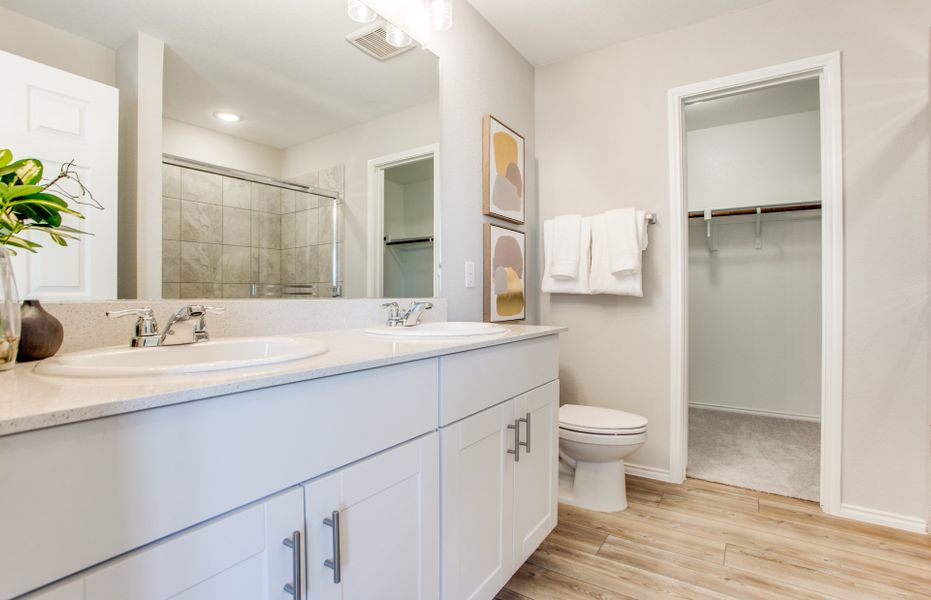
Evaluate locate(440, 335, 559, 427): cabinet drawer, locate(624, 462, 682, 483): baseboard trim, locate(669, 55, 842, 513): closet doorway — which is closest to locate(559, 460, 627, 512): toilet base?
locate(624, 462, 682, 483): baseboard trim

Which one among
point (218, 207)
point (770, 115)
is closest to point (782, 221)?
point (770, 115)

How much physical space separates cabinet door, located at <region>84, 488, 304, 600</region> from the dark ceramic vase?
492 mm

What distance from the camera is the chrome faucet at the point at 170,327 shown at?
3.05ft

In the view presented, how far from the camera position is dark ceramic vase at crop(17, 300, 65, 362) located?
80cm

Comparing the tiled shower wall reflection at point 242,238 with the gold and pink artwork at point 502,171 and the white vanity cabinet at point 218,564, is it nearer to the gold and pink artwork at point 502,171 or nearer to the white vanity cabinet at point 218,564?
the white vanity cabinet at point 218,564

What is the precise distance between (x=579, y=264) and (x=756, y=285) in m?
1.97

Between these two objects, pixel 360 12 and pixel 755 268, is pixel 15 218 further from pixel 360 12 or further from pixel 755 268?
pixel 755 268

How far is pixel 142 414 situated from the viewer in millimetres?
562

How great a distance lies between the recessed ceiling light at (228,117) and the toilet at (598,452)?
1729 millimetres

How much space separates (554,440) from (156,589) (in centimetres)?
137

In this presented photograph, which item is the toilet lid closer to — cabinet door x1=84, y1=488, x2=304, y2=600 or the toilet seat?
the toilet seat

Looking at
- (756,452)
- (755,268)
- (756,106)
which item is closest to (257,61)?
(756,452)

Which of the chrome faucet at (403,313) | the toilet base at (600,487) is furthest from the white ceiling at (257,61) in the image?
the toilet base at (600,487)

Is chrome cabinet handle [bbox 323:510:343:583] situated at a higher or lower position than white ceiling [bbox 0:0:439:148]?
lower
